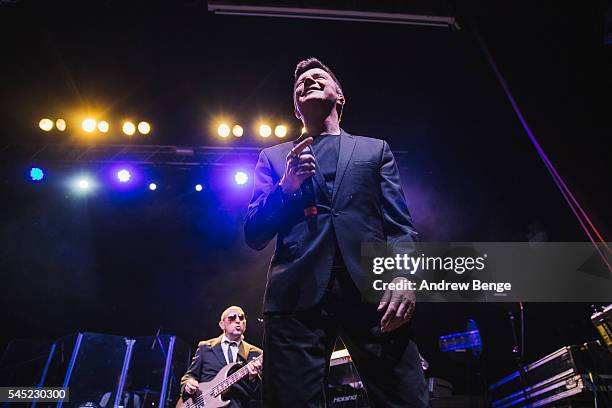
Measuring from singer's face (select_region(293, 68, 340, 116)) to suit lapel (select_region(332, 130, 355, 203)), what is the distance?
0.19 metres

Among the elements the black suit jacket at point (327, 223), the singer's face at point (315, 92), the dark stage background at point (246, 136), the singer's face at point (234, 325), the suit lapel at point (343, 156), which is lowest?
the black suit jacket at point (327, 223)

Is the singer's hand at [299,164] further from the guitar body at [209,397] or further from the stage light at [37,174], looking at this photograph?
the stage light at [37,174]

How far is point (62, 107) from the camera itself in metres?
7.32

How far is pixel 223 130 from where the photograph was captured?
7.70 m

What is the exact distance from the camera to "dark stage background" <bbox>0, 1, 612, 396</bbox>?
19.2ft

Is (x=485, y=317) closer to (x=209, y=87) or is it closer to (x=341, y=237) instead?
(x=209, y=87)

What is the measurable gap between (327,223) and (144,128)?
6.78m

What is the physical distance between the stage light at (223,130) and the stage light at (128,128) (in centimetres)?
145

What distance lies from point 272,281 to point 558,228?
627 centimetres

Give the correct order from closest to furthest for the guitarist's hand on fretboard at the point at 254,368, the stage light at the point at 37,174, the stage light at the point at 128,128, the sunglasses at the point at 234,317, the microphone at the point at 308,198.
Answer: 1. the microphone at the point at 308,198
2. the guitarist's hand on fretboard at the point at 254,368
3. the sunglasses at the point at 234,317
4. the stage light at the point at 128,128
5. the stage light at the point at 37,174

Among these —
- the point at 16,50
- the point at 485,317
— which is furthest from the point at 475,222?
the point at 16,50

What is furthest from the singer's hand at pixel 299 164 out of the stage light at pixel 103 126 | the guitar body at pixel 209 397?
the stage light at pixel 103 126

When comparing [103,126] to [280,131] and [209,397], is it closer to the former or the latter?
[280,131]

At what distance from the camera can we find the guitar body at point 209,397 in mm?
5543
